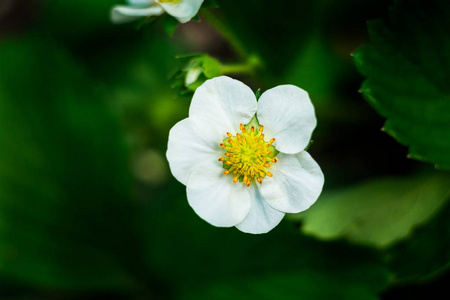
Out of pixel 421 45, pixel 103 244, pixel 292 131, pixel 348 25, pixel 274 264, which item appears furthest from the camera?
pixel 348 25

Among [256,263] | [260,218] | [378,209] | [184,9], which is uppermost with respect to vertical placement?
[184,9]

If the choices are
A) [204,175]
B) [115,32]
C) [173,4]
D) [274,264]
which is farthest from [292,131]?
[115,32]

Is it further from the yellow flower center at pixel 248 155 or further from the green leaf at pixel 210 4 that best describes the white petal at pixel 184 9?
the yellow flower center at pixel 248 155

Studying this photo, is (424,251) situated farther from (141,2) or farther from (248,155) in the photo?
(141,2)

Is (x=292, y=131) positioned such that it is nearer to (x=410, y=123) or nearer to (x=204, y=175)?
(x=204, y=175)

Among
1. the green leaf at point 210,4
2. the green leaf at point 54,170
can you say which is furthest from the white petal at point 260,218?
the green leaf at point 54,170

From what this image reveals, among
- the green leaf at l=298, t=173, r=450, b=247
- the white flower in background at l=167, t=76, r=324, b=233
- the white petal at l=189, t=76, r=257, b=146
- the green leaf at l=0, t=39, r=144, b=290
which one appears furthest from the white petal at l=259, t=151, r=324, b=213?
the green leaf at l=0, t=39, r=144, b=290

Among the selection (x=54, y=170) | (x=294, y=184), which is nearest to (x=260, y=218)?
(x=294, y=184)
